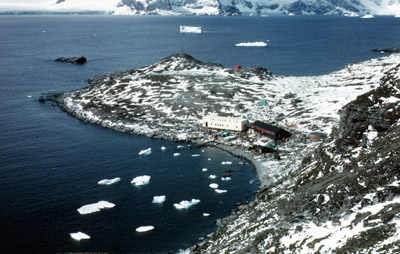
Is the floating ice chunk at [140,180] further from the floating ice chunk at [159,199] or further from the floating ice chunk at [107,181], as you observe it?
the floating ice chunk at [159,199]

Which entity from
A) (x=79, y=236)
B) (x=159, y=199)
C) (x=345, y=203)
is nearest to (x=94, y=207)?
(x=79, y=236)

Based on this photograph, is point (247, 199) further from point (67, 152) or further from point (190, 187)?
point (67, 152)

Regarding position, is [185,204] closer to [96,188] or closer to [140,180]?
[140,180]

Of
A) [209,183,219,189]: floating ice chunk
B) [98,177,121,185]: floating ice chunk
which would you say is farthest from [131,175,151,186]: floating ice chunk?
[209,183,219,189]: floating ice chunk

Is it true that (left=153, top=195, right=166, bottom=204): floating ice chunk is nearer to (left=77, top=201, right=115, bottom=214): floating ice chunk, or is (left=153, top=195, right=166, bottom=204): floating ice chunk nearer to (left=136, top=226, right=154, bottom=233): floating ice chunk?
(left=77, top=201, right=115, bottom=214): floating ice chunk

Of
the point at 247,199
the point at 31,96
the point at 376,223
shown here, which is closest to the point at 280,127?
the point at 247,199

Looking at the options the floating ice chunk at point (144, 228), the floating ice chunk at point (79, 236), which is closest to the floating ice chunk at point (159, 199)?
the floating ice chunk at point (144, 228)
